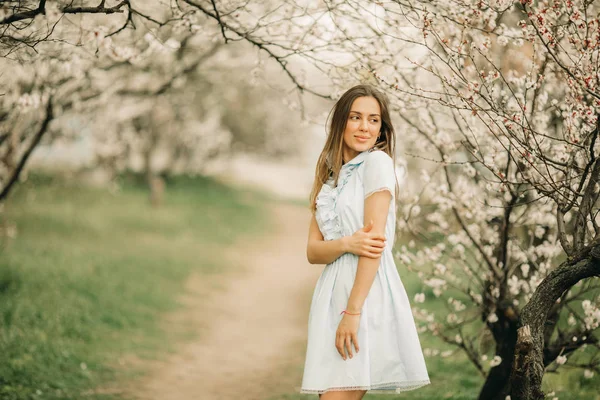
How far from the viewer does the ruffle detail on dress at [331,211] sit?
272 cm

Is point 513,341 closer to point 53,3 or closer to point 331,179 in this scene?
point 331,179

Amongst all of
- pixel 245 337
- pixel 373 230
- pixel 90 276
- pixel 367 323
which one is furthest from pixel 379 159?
pixel 90 276

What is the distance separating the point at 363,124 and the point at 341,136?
125 millimetres

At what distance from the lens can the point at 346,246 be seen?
2.57m

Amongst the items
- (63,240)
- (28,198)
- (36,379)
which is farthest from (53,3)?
(28,198)

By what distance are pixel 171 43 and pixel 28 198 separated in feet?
33.3

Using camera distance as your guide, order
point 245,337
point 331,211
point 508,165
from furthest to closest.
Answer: point 245,337
point 508,165
point 331,211

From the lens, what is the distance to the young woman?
252 cm

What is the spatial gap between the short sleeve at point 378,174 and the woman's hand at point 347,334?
533 mm

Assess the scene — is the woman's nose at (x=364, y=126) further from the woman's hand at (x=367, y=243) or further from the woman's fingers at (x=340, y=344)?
the woman's fingers at (x=340, y=344)

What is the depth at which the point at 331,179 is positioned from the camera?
287 cm

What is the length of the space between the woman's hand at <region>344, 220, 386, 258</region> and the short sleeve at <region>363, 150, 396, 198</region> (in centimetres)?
16

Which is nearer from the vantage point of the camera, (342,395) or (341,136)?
(342,395)

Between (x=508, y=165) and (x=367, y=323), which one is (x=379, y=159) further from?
(x=508, y=165)
